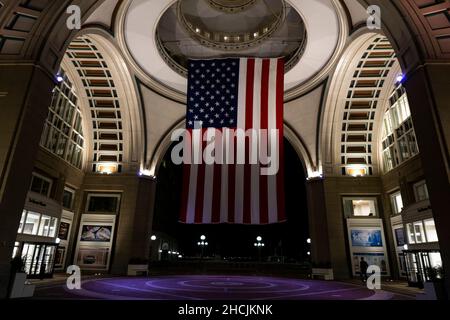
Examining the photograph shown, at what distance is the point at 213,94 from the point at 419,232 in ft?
57.0

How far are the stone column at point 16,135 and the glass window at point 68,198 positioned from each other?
52.7 ft

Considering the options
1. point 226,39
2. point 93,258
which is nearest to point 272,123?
point 226,39

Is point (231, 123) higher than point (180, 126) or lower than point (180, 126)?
lower

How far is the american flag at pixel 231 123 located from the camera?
57.3 feet

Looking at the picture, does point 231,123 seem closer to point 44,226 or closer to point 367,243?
point 44,226

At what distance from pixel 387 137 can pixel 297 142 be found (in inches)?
313

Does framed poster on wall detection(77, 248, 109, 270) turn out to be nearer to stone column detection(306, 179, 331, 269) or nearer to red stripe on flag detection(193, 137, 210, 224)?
red stripe on flag detection(193, 137, 210, 224)

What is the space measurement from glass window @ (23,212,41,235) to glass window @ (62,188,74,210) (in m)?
4.61

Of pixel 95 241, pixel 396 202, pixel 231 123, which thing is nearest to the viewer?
pixel 231 123

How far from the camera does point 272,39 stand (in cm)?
2505

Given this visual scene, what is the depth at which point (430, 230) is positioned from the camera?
18797 millimetres
